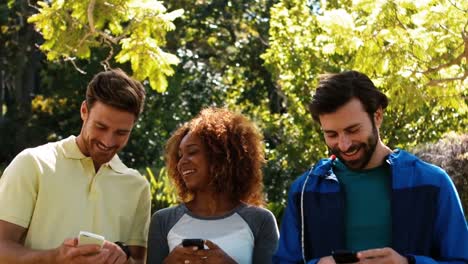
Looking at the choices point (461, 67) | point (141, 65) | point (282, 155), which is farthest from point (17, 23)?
point (461, 67)

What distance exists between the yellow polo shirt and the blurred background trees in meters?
4.11

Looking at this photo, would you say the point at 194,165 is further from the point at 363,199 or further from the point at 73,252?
the point at 363,199

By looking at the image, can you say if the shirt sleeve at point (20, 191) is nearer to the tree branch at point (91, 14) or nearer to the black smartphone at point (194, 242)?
the black smartphone at point (194, 242)

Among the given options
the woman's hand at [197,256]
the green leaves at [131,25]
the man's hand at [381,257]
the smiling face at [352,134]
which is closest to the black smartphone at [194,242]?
the woman's hand at [197,256]

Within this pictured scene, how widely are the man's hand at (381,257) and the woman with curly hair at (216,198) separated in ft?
2.86

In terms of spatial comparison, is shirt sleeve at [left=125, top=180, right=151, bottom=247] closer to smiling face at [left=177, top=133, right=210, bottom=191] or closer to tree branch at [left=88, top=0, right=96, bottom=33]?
smiling face at [left=177, top=133, right=210, bottom=191]

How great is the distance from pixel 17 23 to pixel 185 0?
12.4 feet

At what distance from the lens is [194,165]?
457cm

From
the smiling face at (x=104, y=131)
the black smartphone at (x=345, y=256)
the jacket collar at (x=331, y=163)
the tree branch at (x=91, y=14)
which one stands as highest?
the tree branch at (x=91, y=14)

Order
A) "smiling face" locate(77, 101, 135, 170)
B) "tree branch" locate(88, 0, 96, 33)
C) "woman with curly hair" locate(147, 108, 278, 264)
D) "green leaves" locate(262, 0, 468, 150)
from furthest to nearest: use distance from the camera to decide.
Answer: "tree branch" locate(88, 0, 96, 33) < "green leaves" locate(262, 0, 468, 150) < "woman with curly hair" locate(147, 108, 278, 264) < "smiling face" locate(77, 101, 135, 170)

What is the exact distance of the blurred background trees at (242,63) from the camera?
26.8 ft

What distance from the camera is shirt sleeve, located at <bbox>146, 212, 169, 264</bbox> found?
449cm

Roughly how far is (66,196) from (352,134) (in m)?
1.34

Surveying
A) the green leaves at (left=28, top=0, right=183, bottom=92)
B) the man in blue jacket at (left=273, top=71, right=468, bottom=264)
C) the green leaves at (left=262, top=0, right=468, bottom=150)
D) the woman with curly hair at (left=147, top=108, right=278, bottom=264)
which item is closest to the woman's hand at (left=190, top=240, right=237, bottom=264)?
the woman with curly hair at (left=147, top=108, right=278, bottom=264)
